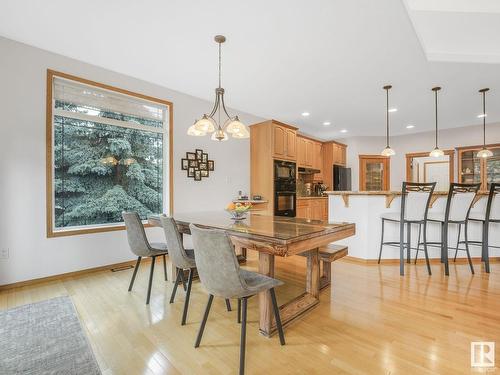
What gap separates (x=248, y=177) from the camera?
5531 millimetres

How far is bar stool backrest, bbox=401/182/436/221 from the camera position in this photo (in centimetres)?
330

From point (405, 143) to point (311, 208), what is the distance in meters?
3.44

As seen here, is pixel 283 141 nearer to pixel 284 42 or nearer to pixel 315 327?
pixel 284 42

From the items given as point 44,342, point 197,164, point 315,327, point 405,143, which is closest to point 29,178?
point 44,342

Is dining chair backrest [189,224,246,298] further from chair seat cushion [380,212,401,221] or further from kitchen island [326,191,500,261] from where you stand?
kitchen island [326,191,500,261]

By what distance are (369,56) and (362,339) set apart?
303 centimetres

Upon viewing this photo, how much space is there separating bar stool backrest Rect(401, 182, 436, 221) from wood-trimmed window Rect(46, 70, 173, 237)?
341cm

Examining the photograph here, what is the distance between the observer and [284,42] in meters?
2.87

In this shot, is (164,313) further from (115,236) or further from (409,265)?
(409,265)

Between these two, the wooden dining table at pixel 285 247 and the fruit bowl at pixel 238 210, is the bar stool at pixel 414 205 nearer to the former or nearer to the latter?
the wooden dining table at pixel 285 247

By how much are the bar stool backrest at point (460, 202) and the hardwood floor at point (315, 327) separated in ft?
2.51

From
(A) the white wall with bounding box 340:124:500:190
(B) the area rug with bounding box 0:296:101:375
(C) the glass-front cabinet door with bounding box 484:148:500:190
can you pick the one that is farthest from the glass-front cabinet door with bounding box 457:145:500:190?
(B) the area rug with bounding box 0:296:101:375

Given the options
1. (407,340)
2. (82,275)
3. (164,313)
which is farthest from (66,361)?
(407,340)

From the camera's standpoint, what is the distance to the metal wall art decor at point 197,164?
4410mm
